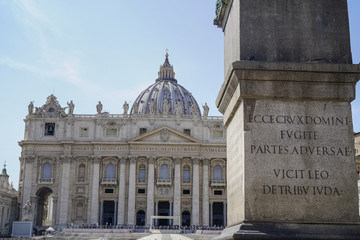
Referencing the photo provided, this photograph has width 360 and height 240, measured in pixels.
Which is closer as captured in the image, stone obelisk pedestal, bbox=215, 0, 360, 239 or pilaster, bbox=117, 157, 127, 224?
stone obelisk pedestal, bbox=215, 0, 360, 239

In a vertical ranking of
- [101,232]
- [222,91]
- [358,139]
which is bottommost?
[101,232]

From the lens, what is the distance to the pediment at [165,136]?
71.9 m

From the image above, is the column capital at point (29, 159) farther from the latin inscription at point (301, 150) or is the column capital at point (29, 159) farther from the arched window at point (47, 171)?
the latin inscription at point (301, 150)

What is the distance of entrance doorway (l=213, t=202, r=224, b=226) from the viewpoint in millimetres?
72875

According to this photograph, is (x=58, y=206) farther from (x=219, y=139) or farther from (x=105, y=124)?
(x=219, y=139)

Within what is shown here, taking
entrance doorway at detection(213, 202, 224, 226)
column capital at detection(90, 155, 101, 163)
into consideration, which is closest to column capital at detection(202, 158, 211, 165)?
entrance doorway at detection(213, 202, 224, 226)

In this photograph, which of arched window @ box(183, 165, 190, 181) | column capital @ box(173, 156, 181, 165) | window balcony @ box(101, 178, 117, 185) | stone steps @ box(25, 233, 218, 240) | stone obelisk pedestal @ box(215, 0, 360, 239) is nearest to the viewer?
stone obelisk pedestal @ box(215, 0, 360, 239)

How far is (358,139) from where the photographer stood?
2795 inches

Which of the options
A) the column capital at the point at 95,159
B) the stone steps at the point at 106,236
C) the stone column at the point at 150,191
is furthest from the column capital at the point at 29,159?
the stone steps at the point at 106,236

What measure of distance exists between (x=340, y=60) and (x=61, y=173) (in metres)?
68.0

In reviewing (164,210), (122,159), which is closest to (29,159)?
(122,159)

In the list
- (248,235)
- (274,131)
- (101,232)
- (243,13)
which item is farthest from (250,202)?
(101,232)

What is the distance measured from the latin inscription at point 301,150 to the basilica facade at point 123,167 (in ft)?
209

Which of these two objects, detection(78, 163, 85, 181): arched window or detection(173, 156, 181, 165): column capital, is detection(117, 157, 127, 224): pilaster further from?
detection(173, 156, 181, 165): column capital
